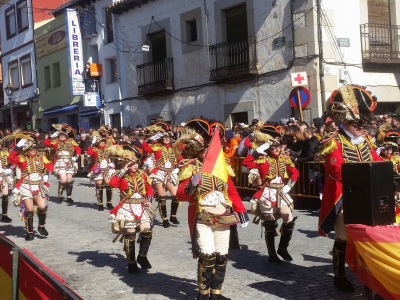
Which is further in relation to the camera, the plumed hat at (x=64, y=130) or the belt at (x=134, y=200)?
the plumed hat at (x=64, y=130)

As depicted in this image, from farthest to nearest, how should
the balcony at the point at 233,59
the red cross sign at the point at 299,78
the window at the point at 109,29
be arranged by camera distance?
the window at the point at 109,29 < the balcony at the point at 233,59 < the red cross sign at the point at 299,78

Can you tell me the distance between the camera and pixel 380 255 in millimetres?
5070

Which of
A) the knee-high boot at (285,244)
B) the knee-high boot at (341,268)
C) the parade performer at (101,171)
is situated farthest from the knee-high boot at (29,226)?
the knee-high boot at (341,268)

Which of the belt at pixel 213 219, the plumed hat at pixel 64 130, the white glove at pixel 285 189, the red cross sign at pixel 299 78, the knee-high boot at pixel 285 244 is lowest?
the knee-high boot at pixel 285 244

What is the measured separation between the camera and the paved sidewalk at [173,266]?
7000 millimetres

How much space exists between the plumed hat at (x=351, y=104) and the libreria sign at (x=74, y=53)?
20.6 metres

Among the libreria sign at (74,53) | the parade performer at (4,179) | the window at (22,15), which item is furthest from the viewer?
the window at (22,15)

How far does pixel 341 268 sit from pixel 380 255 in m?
1.68

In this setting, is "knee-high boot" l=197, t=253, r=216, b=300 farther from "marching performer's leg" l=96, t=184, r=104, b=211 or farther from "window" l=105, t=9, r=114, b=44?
"window" l=105, t=9, r=114, b=44

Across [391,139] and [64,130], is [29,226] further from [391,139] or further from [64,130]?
[391,139]

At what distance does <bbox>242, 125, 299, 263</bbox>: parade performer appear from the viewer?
8148mm

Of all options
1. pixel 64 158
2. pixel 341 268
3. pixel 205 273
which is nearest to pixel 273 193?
pixel 341 268

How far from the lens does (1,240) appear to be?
17.2 feet

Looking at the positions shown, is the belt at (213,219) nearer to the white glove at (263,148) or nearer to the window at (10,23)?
the white glove at (263,148)
